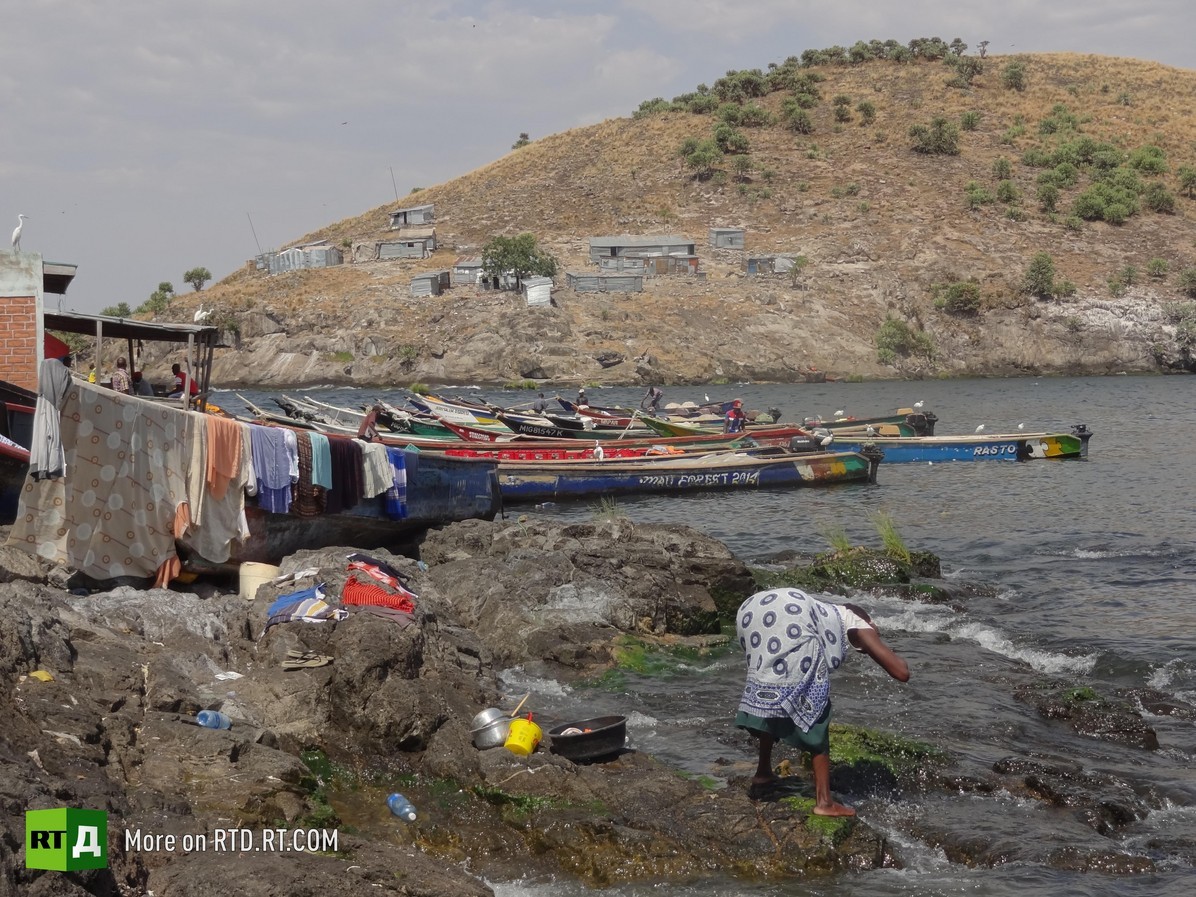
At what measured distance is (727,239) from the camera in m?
88.3

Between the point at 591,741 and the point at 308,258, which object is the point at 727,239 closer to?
the point at 308,258

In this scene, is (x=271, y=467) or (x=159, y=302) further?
(x=159, y=302)

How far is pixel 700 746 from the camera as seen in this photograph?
10188 mm

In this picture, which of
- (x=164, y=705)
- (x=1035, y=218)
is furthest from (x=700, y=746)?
(x=1035, y=218)

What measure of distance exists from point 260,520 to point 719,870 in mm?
9240

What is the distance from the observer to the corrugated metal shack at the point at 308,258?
89.2 metres

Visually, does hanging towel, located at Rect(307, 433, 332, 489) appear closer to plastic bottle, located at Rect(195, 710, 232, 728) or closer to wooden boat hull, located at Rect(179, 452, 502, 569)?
wooden boat hull, located at Rect(179, 452, 502, 569)

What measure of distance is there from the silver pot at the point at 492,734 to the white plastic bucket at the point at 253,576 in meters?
5.05

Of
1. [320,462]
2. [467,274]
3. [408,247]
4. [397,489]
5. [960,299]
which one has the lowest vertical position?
[397,489]

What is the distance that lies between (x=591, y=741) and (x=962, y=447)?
1088 inches

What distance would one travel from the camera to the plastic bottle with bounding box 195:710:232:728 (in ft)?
28.5

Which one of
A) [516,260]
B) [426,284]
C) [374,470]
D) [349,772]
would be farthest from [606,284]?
[349,772]

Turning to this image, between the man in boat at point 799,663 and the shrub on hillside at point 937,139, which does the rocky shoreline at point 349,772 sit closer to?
the man in boat at point 799,663

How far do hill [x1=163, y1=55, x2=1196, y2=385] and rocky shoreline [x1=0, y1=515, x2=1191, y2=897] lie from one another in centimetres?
5846
